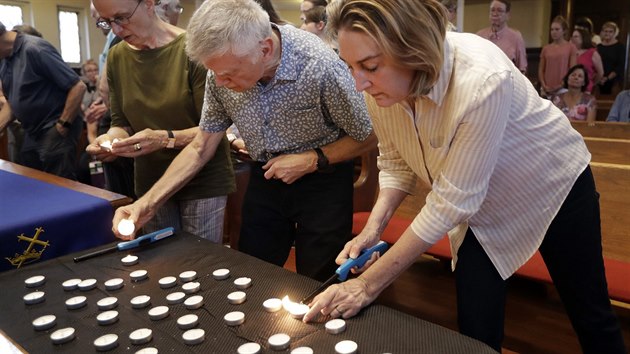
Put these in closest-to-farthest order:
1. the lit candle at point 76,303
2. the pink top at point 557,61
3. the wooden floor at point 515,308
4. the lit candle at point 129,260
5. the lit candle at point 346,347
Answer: the lit candle at point 346,347, the lit candle at point 76,303, the lit candle at point 129,260, the wooden floor at point 515,308, the pink top at point 557,61

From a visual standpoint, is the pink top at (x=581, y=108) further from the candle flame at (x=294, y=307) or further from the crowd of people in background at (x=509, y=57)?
the candle flame at (x=294, y=307)

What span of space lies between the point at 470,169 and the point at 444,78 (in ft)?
0.63

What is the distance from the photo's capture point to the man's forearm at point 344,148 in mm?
1611

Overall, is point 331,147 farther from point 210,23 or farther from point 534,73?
point 534,73

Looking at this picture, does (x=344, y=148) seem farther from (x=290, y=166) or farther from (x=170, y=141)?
(x=170, y=141)

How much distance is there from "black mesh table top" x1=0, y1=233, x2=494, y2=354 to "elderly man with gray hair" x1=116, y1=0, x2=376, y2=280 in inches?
11.4

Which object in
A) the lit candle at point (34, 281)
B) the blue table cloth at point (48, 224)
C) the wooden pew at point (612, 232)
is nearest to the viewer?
the lit candle at point (34, 281)

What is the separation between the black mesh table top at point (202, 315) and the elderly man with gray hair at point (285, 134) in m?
0.29

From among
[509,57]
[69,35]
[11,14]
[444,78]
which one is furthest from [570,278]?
[69,35]

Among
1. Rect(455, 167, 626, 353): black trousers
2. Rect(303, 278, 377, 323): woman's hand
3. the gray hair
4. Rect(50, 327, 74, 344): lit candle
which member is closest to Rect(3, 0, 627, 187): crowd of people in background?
the gray hair

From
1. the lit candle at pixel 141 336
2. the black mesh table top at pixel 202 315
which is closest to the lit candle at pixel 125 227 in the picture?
the black mesh table top at pixel 202 315

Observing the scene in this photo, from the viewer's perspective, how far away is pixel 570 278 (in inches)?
55.3

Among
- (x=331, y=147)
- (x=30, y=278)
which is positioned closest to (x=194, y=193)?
(x=331, y=147)

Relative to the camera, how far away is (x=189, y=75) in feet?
6.02
